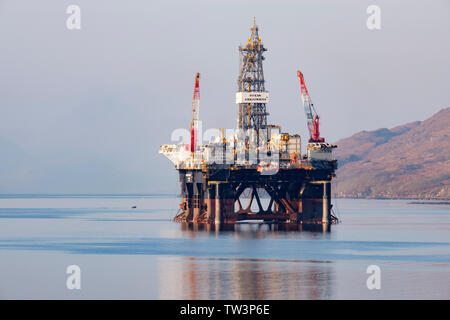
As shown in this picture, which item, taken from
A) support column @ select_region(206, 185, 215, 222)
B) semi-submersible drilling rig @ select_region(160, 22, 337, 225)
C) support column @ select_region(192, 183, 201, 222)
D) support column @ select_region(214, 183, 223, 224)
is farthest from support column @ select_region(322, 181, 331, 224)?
support column @ select_region(192, 183, 201, 222)

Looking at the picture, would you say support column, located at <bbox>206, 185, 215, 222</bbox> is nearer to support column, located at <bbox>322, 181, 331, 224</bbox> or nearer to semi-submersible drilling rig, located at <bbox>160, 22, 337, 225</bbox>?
semi-submersible drilling rig, located at <bbox>160, 22, 337, 225</bbox>

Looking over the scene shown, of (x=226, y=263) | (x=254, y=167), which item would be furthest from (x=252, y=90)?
(x=226, y=263)

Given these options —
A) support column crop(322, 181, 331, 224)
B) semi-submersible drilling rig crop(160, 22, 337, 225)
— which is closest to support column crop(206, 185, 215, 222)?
semi-submersible drilling rig crop(160, 22, 337, 225)

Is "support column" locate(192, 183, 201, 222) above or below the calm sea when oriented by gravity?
above

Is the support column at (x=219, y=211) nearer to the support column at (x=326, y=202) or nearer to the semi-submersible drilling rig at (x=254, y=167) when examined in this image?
the semi-submersible drilling rig at (x=254, y=167)

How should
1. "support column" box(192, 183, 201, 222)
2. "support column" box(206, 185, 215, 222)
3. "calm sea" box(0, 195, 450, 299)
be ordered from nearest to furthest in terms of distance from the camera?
"calm sea" box(0, 195, 450, 299) < "support column" box(206, 185, 215, 222) < "support column" box(192, 183, 201, 222)

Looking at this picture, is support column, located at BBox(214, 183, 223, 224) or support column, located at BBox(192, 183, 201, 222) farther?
support column, located at BBox(192, 183, 201, 222)

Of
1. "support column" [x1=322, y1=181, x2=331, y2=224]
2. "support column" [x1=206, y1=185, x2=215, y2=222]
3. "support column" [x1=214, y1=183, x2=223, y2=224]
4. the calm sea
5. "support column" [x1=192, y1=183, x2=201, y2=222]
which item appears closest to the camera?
the calm sea

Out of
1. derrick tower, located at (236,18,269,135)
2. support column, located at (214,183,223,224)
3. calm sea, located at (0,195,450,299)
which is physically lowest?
calm sea, located at (0,195,450,299)
